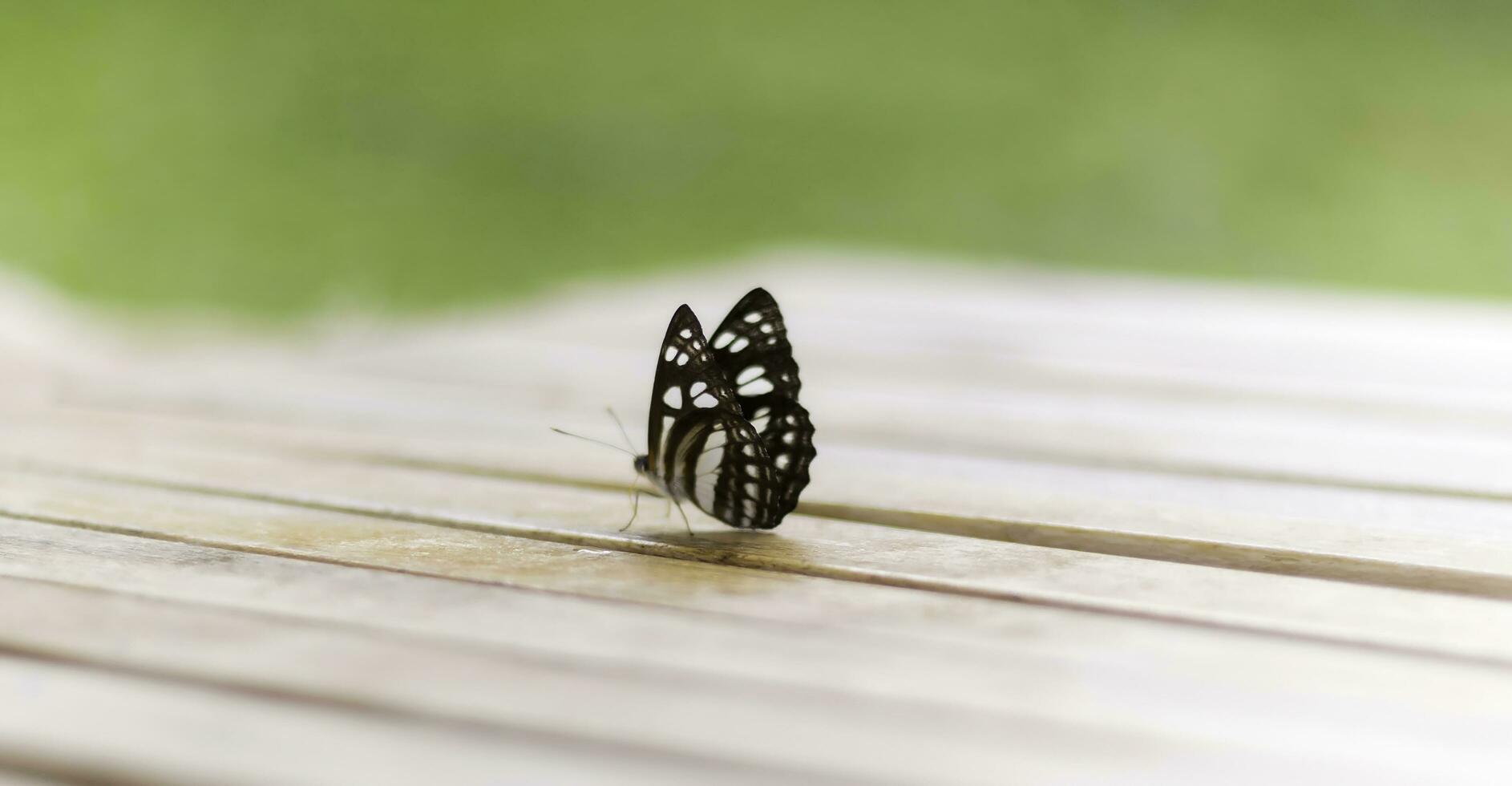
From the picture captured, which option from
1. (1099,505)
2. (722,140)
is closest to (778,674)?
(1099,505)

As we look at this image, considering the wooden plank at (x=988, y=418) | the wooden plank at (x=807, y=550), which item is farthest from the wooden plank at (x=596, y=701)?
the wooden plank at (x=988, y=418)

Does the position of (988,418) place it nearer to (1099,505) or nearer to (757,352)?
(1099,505)

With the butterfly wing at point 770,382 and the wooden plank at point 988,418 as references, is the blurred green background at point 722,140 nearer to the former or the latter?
the wooden plank at point 988,418

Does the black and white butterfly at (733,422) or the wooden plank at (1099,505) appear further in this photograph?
the black and white butterfly at (733,422)

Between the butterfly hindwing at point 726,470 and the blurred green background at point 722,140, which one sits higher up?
the blurred green background at point 722,140

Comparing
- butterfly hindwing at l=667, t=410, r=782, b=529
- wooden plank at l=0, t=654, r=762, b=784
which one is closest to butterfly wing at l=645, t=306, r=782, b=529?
butterfly hindwing at l=667, t=410, r=782, b=529
